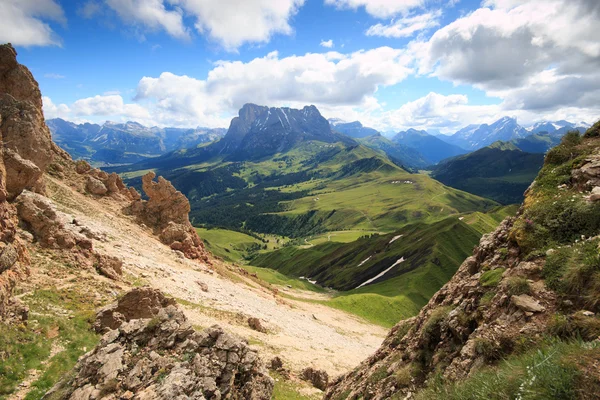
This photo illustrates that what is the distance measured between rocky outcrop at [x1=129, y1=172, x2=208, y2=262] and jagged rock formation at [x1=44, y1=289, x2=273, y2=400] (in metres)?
47.4

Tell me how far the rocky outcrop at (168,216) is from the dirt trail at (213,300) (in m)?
3.61

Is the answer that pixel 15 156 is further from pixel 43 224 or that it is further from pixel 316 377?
pixel 316 377

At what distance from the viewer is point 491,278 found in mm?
13633

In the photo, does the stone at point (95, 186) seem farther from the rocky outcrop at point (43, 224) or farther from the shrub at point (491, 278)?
the shrub at point (491, 278)

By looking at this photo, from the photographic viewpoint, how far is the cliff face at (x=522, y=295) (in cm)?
959

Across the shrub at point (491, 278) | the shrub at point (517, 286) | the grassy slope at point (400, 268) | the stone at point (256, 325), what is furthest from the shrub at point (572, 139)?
the grassy slope at point (400, 268)

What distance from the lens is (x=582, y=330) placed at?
28.0ft

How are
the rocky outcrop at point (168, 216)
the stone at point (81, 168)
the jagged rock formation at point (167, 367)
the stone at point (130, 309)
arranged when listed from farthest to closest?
the rocky outcrop at point (168, 216)
the stone at point (81, 168)
the stone at point (130, 309)
the jagged rock formation at point (167, 367)

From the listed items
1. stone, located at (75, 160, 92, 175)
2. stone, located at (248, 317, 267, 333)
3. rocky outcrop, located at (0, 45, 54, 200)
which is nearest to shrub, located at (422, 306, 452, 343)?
stone, located at (248, 317, 267, 333)

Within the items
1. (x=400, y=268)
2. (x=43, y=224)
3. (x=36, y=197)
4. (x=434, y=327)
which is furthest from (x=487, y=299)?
(x=400, y=268)

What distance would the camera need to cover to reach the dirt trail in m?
37.4

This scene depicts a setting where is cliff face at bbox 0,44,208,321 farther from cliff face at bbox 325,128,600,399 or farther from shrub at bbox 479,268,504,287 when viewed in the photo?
shrub at bbox 479,268,504,287

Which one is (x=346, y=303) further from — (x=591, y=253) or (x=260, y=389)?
(x=591, y=253)

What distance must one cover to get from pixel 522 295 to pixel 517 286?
46 cm
